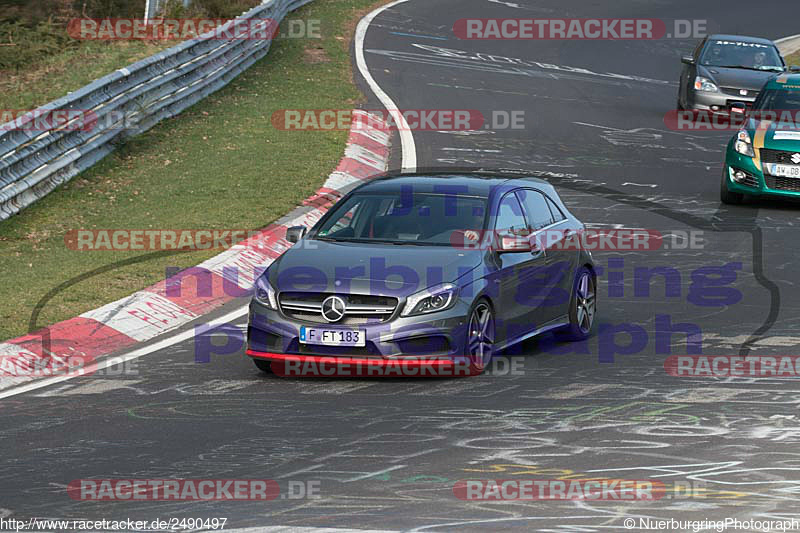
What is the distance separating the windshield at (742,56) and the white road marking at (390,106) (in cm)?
649

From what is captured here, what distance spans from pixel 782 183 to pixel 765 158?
1.32 feet

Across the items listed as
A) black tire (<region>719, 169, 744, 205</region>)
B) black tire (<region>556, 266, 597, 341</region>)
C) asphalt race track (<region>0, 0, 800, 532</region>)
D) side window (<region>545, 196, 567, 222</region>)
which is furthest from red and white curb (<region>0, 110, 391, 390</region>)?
black tire (<region>719, 169, 744, 205</region>)

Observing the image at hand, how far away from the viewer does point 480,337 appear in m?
10.1

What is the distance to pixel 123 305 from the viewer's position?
12.1m

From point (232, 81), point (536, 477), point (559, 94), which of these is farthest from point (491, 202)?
point (559, 94)

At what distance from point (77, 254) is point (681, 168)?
10376 millimetres

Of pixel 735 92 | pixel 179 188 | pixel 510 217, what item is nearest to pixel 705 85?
pixel 735 92

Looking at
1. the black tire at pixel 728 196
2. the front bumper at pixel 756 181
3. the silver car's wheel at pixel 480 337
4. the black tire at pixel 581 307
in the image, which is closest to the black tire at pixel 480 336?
the silver car's wheel at pixel 480 337

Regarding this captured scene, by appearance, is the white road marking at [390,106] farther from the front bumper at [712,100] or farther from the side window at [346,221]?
the side window at [346,221]

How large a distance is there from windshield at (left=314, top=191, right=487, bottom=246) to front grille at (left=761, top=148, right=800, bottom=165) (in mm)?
8328

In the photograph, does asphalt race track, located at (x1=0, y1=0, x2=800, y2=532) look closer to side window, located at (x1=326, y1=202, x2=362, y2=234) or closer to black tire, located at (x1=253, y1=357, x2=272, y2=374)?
black tire, located at (x1=253, y1=357, x2=272, y2=374)

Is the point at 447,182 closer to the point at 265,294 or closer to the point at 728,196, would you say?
Answer: the point at 265,294

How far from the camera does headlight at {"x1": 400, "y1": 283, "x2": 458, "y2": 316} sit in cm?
977

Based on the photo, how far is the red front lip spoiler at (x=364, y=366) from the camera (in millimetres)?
9750
